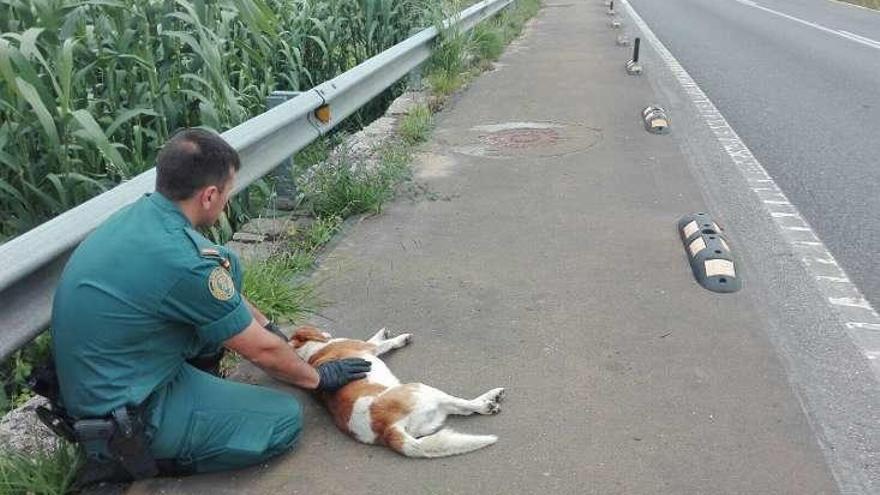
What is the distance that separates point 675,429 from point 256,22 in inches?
121

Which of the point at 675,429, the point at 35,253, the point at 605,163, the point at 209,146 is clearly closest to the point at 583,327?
the point at 675,429

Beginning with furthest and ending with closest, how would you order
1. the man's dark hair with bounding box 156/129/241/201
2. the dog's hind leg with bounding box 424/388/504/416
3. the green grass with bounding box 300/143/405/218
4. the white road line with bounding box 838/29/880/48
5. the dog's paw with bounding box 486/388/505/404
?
the white road line with bounding box 838/29/880/48
the green grass with bounding box 300/143/405/218
the dog's paw with bounding box 486/388/505/404
the dog's hind leg with bounding box 424/388/504/416
the man's dark hair with bounding box 156/129/241/201

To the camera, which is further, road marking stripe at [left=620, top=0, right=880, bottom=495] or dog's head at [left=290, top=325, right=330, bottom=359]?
dog's head at [left=290, top=325, right=330, bottom=359]

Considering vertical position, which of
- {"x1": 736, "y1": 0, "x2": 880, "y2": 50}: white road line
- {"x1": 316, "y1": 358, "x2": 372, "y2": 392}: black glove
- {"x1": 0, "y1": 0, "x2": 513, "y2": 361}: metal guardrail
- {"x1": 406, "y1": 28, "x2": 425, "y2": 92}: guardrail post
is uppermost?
{"x1": 0, "y1": 0, "x2": 513, "y2": 361}: metal guardrail

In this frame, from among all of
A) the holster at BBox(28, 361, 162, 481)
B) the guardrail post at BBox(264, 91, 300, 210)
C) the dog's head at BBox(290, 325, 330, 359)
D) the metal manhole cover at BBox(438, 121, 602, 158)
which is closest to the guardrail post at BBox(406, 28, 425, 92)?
the metal manhole cover at BBox(438, 121, 602, 158)

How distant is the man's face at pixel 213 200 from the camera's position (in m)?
2.79

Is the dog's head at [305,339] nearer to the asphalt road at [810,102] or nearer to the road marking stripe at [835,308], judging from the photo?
the road marking stripe at [835,308]

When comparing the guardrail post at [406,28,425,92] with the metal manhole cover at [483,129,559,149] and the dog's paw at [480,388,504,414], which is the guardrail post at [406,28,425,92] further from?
the dog's paw at [480,388,504,414]

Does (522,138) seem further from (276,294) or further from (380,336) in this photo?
(380,336)

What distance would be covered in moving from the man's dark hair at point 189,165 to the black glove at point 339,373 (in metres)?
0.86

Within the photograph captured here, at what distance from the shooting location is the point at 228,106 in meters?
4.65

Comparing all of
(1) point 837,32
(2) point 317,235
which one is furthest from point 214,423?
(1) point 837,32

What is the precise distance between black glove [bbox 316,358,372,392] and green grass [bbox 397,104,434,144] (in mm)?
4137

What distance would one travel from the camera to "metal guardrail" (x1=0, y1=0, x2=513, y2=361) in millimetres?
2594
